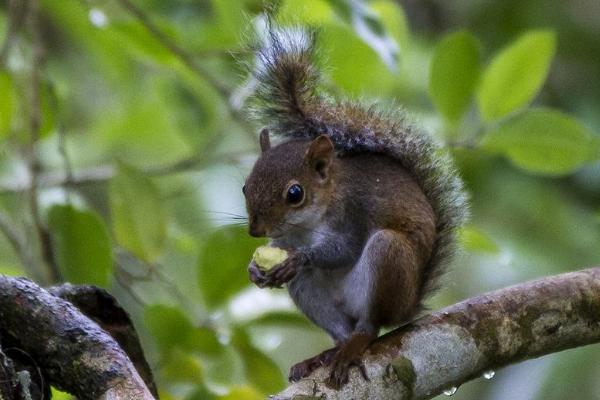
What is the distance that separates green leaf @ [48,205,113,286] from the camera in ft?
7.70

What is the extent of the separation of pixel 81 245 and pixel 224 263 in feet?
1.10

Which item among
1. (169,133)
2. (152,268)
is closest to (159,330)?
(152,268)

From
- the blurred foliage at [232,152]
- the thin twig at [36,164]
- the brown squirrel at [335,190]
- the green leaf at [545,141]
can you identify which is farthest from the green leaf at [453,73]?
the thin twig at [36,164]

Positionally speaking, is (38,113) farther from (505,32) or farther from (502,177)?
(505,32)

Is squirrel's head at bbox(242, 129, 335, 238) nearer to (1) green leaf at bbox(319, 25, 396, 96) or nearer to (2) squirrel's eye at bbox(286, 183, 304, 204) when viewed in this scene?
(2) squirrel's eye at bbox(286, 183, 304, 204)

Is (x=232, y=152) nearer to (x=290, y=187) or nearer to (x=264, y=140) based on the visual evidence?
→ (x=264, y=140)

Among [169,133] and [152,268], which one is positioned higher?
[169,133]

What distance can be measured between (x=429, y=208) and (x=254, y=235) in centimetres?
38

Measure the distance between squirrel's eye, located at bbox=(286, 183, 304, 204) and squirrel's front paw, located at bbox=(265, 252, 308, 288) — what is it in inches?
6.7

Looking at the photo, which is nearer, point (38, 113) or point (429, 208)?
point (429, 208)

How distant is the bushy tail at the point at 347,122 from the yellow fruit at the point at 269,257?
0.36 m

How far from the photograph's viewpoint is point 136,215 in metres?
2.48

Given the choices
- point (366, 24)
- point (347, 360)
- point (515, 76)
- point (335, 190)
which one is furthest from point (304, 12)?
point (347, 360)

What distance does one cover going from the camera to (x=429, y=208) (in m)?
2.31
